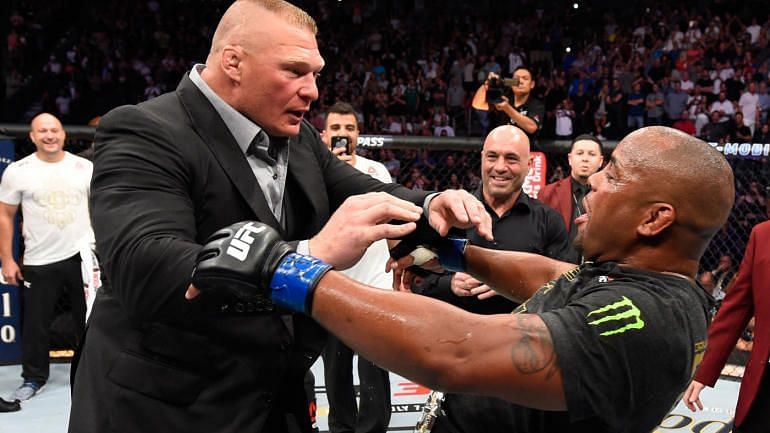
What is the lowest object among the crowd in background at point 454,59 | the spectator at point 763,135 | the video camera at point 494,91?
the spectator at point 763,135

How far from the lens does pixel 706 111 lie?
31.6ft

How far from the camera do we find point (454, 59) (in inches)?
508

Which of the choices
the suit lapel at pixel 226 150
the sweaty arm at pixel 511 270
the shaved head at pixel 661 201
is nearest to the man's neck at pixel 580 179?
the sweaty arm at pixel 511 270

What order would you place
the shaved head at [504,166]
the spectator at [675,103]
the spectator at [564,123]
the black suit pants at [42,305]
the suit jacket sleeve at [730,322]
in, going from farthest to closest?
the spectator at [675,103]
the spectator at [564,123]
the black suit pants at [42,305]
the shaved head at [504,166]
the suit jacket sleeve at [730,322]

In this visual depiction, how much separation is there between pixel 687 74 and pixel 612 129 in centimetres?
156

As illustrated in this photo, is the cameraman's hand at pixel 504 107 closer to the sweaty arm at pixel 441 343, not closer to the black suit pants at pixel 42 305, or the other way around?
the black suit pants at pixel 42 305

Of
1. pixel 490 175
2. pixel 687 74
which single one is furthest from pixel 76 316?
pixel 687 74

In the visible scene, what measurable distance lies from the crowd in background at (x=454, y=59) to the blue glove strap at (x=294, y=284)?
27.7ft

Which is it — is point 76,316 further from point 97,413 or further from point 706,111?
point 706,111

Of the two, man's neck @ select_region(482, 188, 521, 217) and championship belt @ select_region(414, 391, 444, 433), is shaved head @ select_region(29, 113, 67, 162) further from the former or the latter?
championship belt @ select_region(414, 391, 444, 433)

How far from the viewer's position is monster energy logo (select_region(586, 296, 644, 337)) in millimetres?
1350

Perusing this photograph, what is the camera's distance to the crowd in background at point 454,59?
10.2m

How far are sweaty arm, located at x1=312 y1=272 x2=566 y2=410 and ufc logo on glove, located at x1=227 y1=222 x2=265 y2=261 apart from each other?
134 mm

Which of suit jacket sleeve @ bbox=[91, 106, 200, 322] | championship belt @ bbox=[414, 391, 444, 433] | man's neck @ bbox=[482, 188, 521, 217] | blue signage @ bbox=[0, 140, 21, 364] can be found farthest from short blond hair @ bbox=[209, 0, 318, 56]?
blue signage @ bbox=[0, 140, 21, 364]
